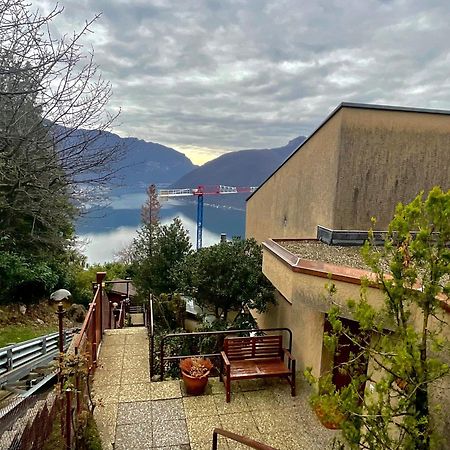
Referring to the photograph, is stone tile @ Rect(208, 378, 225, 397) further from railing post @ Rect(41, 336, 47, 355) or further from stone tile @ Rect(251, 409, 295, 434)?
railing post @ Rect(41, 336, 47, 355)

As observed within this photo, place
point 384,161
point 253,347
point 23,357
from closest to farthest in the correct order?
1. point 253,347
2. point 384,161
3. point 23,357

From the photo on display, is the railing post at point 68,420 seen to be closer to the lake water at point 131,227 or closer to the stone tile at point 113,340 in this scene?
the stone tile at point 113,340

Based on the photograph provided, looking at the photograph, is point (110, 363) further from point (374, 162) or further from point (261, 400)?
point (374, 162)

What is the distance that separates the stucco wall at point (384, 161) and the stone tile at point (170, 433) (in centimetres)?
466

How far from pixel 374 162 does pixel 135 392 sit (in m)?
6.38

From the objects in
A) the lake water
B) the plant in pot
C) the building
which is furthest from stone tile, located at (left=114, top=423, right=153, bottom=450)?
the lake water

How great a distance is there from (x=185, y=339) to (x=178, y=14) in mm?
7472

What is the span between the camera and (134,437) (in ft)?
16.7

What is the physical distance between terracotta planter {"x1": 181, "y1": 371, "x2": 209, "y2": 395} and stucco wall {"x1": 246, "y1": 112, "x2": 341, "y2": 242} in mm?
3956

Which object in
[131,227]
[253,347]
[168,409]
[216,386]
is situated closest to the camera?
[168,409]

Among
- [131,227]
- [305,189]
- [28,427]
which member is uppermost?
[305,189]

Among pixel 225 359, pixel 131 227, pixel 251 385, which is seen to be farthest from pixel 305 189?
pixel 131 227

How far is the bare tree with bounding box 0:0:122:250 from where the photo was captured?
4.52 meters

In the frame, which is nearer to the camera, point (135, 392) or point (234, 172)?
point (135, 392)
